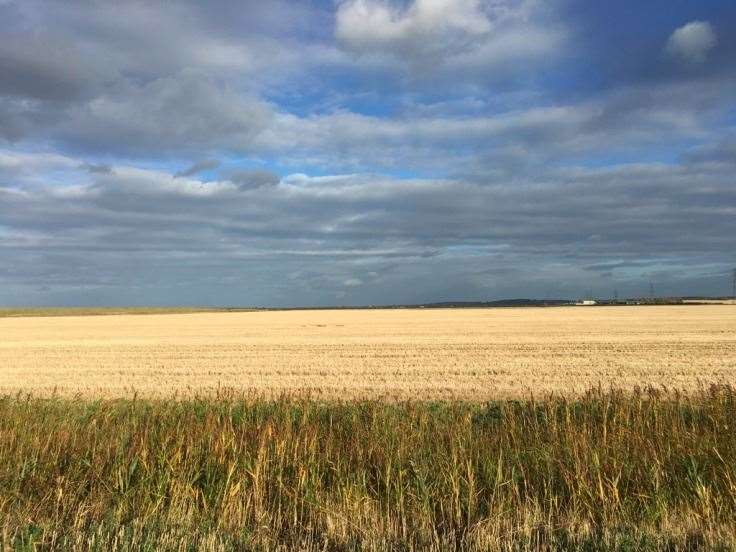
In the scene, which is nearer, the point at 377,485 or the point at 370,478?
the point at 377,485

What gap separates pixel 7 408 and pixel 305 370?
16.1 m

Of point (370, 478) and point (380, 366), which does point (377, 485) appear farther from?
point (380, 366)

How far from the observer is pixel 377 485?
769 centimetres

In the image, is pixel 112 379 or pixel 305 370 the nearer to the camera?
pixel 112 379

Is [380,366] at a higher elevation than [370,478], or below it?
below

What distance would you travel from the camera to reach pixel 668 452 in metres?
7.96

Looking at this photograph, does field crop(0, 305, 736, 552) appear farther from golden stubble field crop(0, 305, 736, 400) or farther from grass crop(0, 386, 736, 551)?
golden stubble field crop(0, 305, 736, 400)

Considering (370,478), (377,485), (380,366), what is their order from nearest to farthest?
(377,485), (370,478), (380,366)

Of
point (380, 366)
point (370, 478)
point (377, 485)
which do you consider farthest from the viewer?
point (380, 366)

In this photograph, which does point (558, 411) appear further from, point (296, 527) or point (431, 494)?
point (296, 527)

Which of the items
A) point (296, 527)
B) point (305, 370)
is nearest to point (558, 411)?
point (296, 527)

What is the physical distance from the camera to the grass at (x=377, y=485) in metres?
6.11

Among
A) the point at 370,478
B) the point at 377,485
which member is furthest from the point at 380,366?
the point at 377,485

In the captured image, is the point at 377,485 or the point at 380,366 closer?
the point at 377,485
